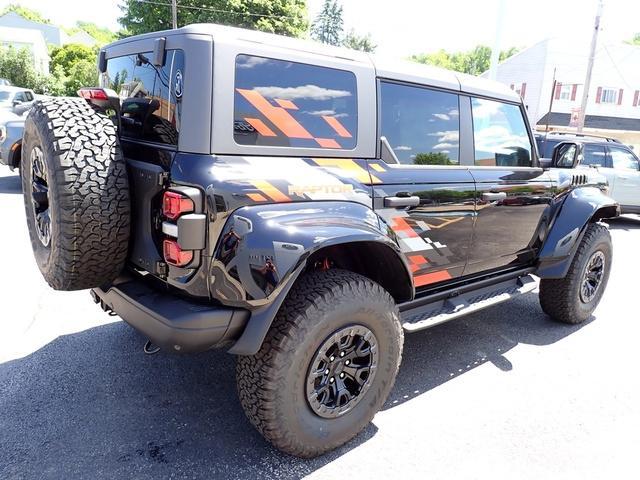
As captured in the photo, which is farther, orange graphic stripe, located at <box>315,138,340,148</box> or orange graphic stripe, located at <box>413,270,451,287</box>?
orange graphic stripe, located at <box>413,270,451,287</box>

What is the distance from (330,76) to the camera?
2592mm

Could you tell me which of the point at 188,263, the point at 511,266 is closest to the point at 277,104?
the point at 188,263

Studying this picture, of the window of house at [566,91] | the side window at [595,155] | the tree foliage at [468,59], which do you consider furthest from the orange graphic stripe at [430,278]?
the tree foliage at [468,59]

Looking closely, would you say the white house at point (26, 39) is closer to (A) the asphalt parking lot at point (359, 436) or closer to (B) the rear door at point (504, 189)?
(A) the asphalt parking lot at point (359, 436)

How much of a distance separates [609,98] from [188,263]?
140ft

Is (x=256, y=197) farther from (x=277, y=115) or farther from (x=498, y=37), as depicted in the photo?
(x=498, y=37)

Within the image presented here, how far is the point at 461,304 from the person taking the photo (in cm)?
341

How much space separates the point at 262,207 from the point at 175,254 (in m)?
0.45

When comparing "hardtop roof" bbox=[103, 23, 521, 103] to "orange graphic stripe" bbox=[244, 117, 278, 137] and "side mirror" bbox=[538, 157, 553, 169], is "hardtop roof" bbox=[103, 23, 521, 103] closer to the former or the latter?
"orange graphic stripe" bbox=[244, 117, 278, 137]

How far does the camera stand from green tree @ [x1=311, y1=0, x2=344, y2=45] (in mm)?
63906

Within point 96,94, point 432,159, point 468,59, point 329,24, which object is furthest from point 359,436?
point 468,59

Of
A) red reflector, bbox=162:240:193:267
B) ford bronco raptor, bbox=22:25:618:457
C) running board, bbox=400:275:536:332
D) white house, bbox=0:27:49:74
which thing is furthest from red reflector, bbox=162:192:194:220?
white house, bbox=0:27:49:74

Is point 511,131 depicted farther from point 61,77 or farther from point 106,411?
point 61,77

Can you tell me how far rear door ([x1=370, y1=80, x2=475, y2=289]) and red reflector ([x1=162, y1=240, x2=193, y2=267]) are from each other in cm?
107
